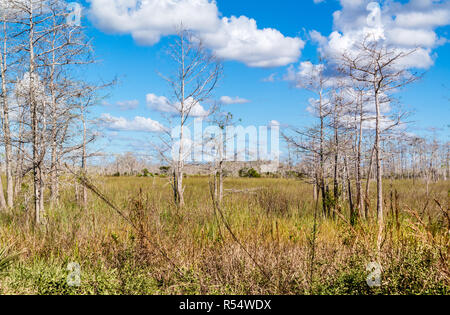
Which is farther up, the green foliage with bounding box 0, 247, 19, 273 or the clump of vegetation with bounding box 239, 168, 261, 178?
the clump of vegetation with bounding box 239, 168, 261, 178

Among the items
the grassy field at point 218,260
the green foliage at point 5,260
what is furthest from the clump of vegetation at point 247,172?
the green foliage at point 5,260

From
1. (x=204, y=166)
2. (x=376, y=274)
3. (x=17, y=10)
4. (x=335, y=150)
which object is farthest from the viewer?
(x=204, y=166)

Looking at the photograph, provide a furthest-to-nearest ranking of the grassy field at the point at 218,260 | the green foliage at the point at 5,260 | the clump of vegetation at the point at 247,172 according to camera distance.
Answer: the clump of vegetation at the point at 247,172, the green foliage at the point at 5,260, the grassy field at the point at 218,260

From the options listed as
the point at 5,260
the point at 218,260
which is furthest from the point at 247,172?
the point at 5,260

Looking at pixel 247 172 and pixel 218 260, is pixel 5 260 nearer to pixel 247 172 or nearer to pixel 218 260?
pixel 218 260

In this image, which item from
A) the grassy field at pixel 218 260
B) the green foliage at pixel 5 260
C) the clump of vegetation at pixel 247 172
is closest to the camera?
the grassy field at pixel 218 260

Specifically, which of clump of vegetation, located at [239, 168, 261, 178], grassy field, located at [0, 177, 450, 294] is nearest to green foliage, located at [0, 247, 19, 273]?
grassy field, located at [0, 177, 450, 294]

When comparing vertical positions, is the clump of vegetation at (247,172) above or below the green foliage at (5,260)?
above

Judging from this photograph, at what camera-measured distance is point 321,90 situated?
9.97 m

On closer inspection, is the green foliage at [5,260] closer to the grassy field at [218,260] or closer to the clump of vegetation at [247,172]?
the grassy field at [218,260]

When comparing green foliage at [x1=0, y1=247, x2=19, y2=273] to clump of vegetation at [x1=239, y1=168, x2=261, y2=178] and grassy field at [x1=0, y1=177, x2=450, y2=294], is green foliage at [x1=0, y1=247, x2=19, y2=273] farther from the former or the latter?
clump of vegetation at [x1=239, y1=168, x2=261, y2=178]
